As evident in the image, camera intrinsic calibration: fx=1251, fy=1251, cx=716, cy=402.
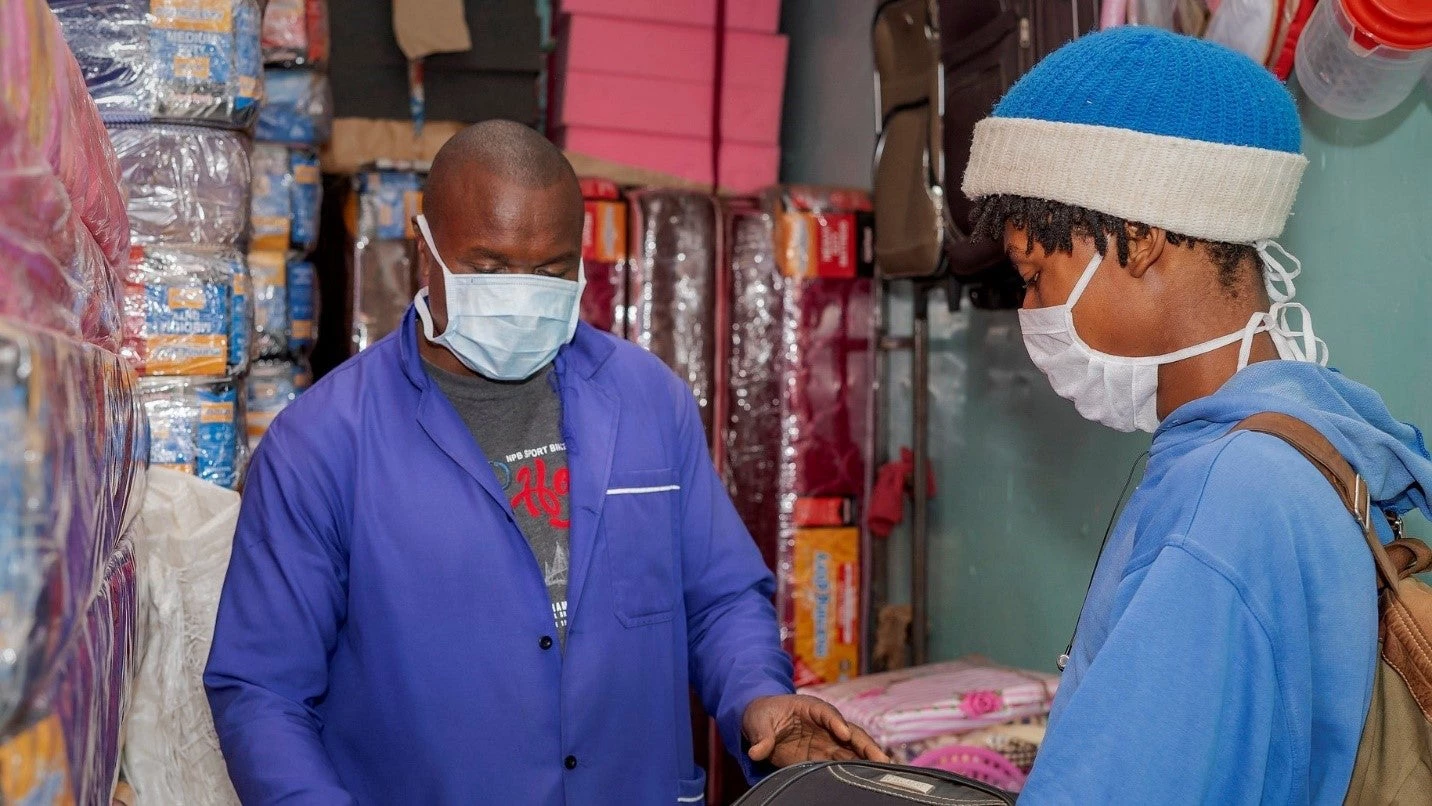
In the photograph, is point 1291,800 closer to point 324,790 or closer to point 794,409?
point 324,790

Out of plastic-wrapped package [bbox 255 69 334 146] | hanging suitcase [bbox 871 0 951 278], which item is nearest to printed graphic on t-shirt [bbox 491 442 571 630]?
hanging suitcase [bbox 871 0 951 278]

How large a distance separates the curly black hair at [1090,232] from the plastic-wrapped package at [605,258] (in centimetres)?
238

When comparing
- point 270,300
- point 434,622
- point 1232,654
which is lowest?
point 434,622

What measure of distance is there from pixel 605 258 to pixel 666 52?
962mm

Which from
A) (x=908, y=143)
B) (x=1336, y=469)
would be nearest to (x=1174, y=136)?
(x=1336, y=469)

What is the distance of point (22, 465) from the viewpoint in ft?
2.17

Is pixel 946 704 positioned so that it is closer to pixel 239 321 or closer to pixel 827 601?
pixel 827 601

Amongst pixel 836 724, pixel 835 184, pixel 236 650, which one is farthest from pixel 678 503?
pixel 835 184

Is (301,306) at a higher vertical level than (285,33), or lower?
lower

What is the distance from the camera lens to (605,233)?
3650 mm

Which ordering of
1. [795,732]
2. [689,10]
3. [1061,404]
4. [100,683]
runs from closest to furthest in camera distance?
1. [100,683]
2. [795,732]
3. [1061,404]
4. [689,10]

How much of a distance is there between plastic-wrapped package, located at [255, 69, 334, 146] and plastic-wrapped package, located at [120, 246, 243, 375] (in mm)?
975

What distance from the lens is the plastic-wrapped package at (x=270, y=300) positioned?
10.6 feet

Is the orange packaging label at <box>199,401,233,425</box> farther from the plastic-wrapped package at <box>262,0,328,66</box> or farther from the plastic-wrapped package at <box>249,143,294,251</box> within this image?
the plastic-wrapped package at <box>262,0,328,66</box>
